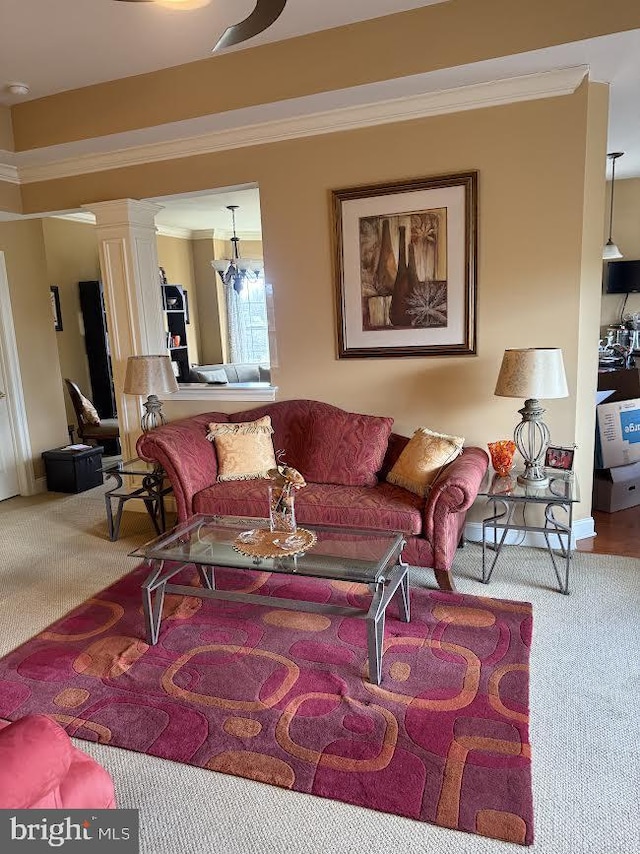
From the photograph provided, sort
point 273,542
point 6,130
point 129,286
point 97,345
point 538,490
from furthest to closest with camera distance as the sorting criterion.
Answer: point 97,345
point 129,286
point 6,130
point 538,490
point 273,542

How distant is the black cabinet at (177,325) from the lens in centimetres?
787

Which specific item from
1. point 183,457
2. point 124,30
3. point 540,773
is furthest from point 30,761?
point 124,30

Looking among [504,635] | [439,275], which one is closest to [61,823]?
[504,635]

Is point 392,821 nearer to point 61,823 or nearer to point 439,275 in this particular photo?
point 61,823

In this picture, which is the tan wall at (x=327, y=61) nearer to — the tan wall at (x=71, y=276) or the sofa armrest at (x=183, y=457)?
the sofa armrest at (x=183, y=457)

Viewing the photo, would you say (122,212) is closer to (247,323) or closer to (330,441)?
(330,441)

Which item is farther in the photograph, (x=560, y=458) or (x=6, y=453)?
(x=6, y=453)

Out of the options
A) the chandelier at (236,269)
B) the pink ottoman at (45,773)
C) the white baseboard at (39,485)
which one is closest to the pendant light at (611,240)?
the chandelier at (236,269)

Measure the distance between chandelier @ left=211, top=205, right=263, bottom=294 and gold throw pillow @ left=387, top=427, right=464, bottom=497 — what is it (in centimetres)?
525

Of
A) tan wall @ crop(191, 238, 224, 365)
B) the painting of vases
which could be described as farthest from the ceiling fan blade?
tan wall @ crop(191, 238, 224, 365)

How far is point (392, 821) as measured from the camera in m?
1.81

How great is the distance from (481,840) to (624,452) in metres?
3.33

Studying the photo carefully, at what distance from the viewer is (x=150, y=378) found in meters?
4.14

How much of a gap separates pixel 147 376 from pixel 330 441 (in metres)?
1.39
